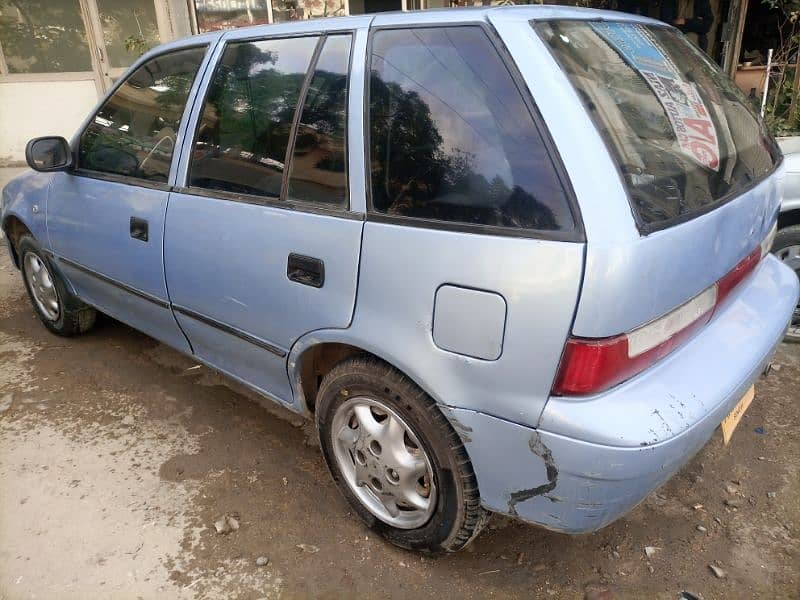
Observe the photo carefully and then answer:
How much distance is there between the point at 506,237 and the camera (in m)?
1.61

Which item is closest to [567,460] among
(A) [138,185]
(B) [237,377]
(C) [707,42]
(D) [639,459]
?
(D) [639,459]

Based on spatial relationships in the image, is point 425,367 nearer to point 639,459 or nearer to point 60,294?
point 639,459

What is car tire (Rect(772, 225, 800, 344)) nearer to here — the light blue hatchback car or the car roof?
the light blue hatchback car

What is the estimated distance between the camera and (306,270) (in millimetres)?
2064

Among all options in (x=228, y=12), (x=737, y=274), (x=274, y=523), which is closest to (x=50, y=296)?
(x=274, y=523)

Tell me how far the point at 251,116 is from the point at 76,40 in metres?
7.60

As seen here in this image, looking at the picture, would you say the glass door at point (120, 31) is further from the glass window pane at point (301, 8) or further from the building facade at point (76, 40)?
the glass window pane at point (301, 8)

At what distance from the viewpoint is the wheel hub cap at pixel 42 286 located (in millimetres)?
3756

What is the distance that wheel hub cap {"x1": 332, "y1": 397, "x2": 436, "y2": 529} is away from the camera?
1984 mm

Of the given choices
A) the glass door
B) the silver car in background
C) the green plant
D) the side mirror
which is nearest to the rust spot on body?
the silver car in background

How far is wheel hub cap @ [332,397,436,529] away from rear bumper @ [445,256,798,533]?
0.25 m

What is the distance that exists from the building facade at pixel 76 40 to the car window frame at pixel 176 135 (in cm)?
566

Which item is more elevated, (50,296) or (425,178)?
(425,178)

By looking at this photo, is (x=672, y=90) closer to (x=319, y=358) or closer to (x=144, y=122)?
(x=319, y=358)
